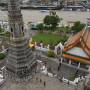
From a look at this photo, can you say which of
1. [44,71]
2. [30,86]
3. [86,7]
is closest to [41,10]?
[86,7]

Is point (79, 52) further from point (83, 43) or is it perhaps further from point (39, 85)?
point (39, 85)

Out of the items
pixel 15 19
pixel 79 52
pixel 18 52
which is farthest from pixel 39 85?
pixel 15 19

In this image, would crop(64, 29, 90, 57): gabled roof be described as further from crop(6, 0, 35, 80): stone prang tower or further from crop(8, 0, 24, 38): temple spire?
crop(8, 0, 24, 38): temple spire

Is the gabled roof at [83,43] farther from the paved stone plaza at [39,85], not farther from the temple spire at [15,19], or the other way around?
the temple spire at [15,19]

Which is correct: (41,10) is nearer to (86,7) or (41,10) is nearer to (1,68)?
(86,7)

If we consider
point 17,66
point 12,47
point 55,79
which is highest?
point 12,47

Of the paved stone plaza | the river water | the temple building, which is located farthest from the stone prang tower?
the river water
